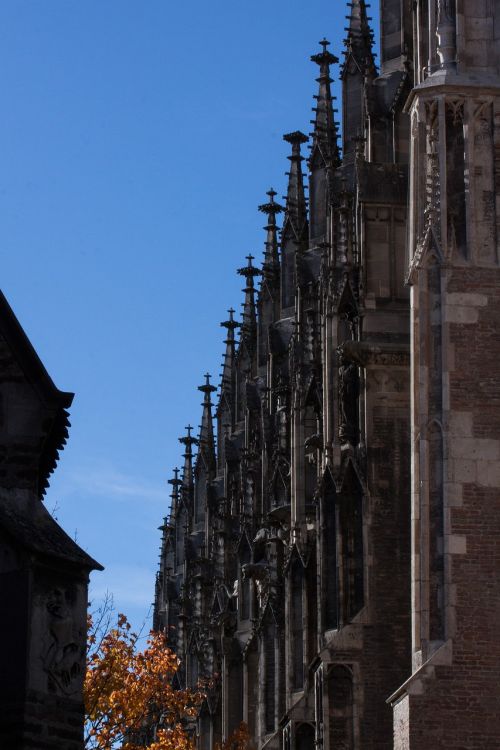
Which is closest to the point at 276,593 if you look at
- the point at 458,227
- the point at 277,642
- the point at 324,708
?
the point at 277,642

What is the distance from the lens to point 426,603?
135ft

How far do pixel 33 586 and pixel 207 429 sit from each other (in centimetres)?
6696

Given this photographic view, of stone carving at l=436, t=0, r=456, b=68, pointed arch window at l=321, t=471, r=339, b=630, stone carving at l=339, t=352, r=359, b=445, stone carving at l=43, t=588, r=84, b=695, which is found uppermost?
stone carving at l=436, t=0, r=456, b=68

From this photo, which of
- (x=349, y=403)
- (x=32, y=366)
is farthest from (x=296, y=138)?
(x=32, y=366)

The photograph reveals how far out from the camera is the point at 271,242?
81.5 meters

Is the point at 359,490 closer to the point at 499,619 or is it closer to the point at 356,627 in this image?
→ the point at 356,627

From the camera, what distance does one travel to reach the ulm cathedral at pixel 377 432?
41.2 metres

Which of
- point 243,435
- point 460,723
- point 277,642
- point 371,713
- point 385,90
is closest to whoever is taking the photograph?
point 460,723

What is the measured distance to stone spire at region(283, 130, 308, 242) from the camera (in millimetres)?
75562

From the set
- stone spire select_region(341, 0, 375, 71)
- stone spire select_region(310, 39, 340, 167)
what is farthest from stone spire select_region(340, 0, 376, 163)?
stone spire select_region(310, 39, 340, 167)

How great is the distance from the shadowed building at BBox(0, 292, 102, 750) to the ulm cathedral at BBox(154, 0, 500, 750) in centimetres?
1223

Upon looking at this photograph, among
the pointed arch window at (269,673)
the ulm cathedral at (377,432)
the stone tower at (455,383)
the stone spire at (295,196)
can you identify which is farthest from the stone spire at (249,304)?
the stone tower at (455,383)

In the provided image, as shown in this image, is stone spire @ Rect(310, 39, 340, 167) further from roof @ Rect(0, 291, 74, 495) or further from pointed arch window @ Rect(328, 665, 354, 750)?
roof @ Rect(0, 291, 74, 495)

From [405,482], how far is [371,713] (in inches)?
191
